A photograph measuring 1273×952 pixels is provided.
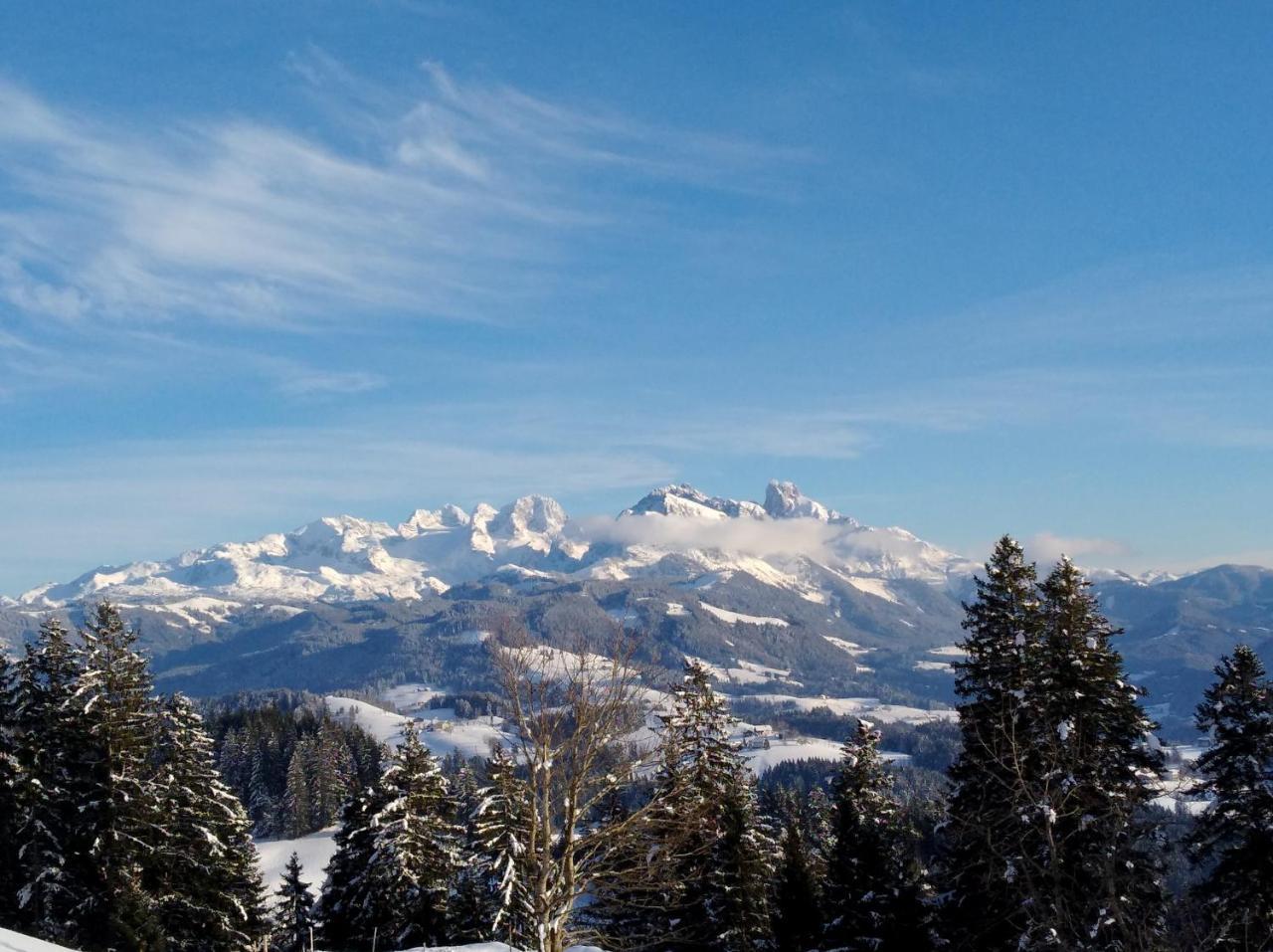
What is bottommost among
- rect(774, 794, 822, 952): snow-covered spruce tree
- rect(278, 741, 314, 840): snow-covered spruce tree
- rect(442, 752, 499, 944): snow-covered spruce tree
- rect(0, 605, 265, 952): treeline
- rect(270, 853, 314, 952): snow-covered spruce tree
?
rect(278, 741, 314, 840): snow-covered spruce tree

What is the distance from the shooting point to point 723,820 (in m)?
31.7

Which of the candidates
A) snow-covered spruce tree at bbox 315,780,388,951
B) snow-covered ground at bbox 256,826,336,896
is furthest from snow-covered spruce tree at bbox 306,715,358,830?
snow-covered spruce tree at bbox 315,780,388,951

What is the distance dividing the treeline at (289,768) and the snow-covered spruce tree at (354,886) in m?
64.3

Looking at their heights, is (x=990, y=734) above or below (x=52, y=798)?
above

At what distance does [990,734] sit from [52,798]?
102ft

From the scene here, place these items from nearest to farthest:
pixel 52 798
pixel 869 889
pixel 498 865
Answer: pixel 869 889 < pixel 52 798 < pixel 498 865

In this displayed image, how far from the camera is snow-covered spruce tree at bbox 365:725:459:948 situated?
35.6 m

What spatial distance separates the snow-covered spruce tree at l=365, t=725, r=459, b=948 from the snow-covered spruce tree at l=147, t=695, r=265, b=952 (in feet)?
18.0

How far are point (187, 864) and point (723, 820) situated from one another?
64.0ft

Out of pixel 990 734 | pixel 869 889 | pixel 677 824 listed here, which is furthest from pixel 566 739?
pixel 869 889

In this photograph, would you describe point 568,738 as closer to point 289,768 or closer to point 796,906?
point 796,906

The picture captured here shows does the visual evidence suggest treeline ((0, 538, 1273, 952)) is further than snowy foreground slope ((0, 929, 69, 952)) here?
Yes

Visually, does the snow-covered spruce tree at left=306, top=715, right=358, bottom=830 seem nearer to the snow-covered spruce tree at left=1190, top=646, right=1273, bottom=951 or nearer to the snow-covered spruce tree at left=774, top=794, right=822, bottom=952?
the snow-covered spruce tree at left=774, top=794, right=822, bottom=952

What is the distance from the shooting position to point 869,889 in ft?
95.8
